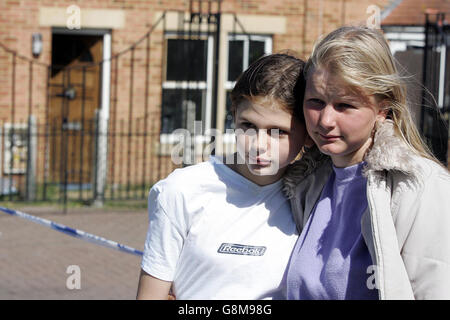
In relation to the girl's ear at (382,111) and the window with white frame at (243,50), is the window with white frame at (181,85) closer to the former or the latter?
the window with white frame at (243,50)

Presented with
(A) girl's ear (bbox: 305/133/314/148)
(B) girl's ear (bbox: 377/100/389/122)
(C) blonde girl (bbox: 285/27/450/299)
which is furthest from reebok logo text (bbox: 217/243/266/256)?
(B) girl's ear (bbox: 377/100/389/122)

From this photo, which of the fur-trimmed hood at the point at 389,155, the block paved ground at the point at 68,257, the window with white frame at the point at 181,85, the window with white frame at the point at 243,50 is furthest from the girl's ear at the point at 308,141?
the window with white frame at the point at 243,50

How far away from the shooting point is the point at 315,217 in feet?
7.16

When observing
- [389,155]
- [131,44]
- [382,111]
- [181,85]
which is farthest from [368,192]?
[131,44]

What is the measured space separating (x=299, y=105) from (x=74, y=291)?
461 cm

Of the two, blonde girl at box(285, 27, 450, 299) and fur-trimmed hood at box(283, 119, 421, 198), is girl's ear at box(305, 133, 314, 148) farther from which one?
fur-trimmed hood at box(283, 119, 421, 198)

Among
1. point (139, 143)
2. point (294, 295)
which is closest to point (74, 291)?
point (294, 295)

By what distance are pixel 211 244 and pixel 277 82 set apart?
1.74ft

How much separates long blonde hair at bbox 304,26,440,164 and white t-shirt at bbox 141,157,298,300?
490mm

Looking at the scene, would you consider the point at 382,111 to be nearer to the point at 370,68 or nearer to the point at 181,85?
the point at 370,68

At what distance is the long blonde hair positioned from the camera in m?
1.98

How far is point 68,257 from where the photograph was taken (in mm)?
7863
